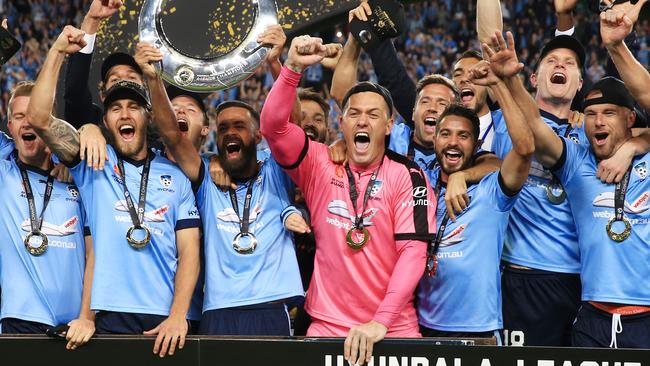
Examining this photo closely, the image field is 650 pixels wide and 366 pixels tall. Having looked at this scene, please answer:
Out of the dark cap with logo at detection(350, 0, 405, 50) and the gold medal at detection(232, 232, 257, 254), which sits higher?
the dark cap with logo at detection(350, 0, 405, 50)

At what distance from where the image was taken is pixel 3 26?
17.6 ft

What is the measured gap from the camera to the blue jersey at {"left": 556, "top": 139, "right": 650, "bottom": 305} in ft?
16.5

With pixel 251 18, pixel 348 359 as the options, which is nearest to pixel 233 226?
pixel 348 359

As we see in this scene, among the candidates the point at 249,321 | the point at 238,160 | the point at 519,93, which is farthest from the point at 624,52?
the point at 249,321

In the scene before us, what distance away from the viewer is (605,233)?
16.7 ft

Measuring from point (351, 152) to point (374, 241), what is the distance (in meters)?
0.49

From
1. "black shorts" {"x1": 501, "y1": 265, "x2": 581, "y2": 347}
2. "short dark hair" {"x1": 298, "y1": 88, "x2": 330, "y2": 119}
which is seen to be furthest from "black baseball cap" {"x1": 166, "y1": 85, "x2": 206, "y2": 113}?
"black shorts" {"x1": 501, "y1": 265, "x2": 581, "y2": 347}

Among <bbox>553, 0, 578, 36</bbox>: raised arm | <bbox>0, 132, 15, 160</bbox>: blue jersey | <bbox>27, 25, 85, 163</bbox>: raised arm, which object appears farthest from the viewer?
<bbox>553, 0, 578, 36</bbox>: raised arm

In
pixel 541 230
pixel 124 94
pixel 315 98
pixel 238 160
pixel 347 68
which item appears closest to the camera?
pixel 124 94

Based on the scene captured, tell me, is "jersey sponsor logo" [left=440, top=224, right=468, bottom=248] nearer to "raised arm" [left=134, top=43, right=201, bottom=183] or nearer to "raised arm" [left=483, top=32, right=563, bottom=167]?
"raised arm" [left=483, top=32, right=563, bottom=167]

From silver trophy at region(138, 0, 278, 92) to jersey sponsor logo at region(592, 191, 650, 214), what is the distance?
2.08 metres

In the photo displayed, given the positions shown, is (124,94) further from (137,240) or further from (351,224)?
(351,224)

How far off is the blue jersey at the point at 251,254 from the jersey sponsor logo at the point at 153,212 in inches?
10.1

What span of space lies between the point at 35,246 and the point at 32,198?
267mm
